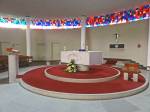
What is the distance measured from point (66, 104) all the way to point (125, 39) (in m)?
7.67

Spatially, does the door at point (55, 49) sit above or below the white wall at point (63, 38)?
below

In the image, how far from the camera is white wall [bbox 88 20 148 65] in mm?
8837

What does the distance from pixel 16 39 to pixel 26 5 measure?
4488mm

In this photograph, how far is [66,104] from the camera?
3.36m

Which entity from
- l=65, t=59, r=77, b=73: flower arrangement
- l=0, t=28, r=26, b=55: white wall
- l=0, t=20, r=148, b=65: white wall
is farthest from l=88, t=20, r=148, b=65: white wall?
l=0, t=28, r=26, b=55: white wall

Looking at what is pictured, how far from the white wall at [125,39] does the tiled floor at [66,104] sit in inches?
220

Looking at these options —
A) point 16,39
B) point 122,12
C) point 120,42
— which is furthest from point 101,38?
point 16,39

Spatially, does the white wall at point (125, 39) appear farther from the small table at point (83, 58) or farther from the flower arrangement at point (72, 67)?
the flower arrangement at point (72, 67)

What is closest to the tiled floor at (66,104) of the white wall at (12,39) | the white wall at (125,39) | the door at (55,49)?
the white wall at (125,39)

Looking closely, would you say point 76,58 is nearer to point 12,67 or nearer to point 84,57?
point 84,57

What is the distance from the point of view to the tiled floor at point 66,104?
307 cm

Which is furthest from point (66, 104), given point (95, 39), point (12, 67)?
point (95, 39)

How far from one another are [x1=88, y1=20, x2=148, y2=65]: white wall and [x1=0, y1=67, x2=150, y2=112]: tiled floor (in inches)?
220

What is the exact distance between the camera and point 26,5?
311 inches
